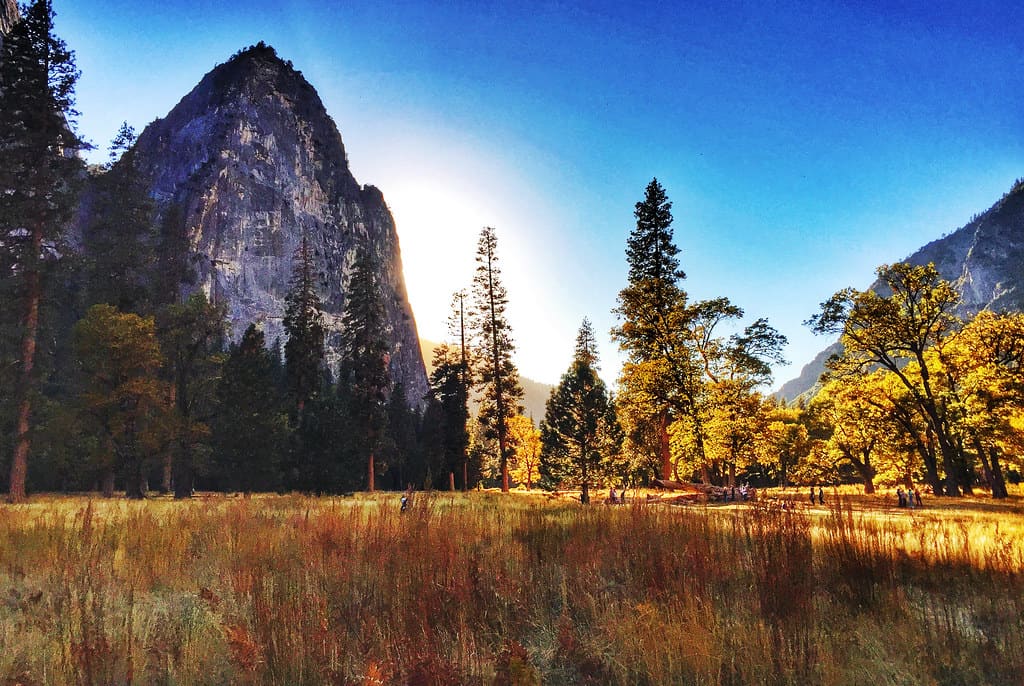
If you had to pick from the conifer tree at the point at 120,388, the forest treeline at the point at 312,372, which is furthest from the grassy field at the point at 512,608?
the conifer tree at the point at 120,388

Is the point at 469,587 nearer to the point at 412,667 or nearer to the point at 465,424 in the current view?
the point at 412,667

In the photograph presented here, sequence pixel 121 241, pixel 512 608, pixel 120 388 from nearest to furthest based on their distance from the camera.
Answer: pixel 512 608, pixel 120 388, pixel 121 241

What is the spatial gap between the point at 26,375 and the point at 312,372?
19.6m

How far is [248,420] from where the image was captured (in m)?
30.4

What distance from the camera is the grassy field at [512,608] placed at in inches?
129

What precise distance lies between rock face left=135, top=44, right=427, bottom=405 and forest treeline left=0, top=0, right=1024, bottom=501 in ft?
194

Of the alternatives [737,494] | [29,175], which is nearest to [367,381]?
[29,175]

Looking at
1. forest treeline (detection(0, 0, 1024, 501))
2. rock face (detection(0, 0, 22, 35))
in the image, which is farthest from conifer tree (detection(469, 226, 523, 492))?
rock face (detection(0, 0, 22, 35))

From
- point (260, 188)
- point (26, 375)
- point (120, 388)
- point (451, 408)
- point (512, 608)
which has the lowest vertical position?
point (512, 608)

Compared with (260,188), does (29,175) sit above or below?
below

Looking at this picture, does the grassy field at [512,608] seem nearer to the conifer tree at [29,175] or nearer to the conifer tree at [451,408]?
the conifer tree at [29,175]

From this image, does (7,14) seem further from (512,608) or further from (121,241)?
(512,608)

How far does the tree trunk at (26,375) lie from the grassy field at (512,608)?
17.2 meters

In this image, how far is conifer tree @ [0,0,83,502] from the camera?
19938mm
